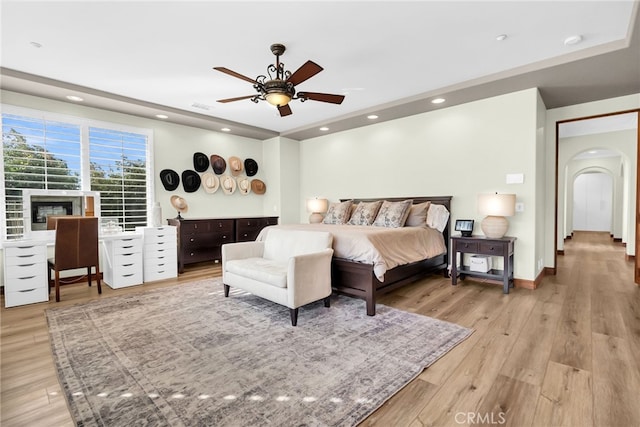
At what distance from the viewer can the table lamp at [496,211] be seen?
3.94 meters

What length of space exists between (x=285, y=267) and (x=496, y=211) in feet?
9.47

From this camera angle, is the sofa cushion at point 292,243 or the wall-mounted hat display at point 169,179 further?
the wall-mounted hat display at point 169,179

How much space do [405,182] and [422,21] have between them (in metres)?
2.99

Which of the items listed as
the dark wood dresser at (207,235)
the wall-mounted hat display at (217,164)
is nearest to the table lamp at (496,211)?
the dark wood dresser at (207,235)

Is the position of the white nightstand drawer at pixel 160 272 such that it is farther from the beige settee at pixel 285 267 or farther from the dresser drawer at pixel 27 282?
the beige settee at pixel 285 267

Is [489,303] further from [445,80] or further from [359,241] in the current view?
[445,80]

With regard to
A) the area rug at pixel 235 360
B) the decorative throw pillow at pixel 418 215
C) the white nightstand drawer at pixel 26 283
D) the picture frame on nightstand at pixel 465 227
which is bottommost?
the area rug at pixel 235 360

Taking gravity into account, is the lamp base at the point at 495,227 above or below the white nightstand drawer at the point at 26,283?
above

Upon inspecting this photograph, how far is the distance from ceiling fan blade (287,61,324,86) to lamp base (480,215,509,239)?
10.1 ft

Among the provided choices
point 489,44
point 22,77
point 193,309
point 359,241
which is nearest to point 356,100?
point 489,44

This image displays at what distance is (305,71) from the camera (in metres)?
2.78

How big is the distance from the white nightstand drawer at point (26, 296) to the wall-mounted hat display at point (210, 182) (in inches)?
116

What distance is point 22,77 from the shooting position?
11.9ft

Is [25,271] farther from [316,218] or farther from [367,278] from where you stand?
[316,218]
